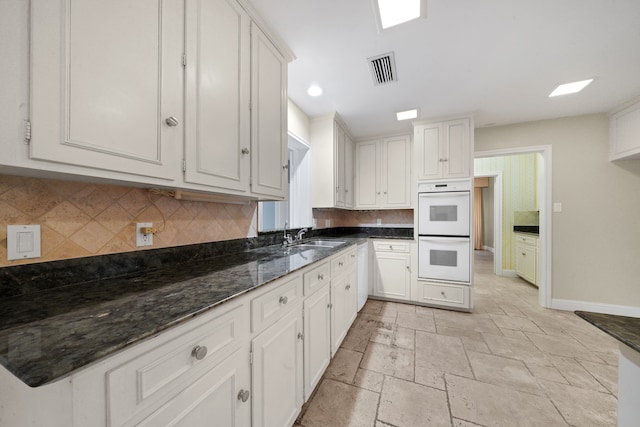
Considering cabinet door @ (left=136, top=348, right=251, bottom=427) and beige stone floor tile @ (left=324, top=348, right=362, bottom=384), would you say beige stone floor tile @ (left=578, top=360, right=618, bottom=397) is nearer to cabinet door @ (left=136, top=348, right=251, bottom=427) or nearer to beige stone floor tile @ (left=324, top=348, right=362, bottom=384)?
beige stone floor tile @ (left=324, top=348, right=362, bottom=384)

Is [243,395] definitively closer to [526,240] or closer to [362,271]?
[362,271]

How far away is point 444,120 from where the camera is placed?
300 centimetres

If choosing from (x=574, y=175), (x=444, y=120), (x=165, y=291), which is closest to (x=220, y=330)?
(x=165, y=291)

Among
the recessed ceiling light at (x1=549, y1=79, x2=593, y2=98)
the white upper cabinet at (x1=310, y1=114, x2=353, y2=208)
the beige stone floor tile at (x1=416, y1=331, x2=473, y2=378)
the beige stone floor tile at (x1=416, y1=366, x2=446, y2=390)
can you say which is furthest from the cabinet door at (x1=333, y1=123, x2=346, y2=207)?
the recessed ceiling light at (x1=549, y1=79, x2=593, y2=98)

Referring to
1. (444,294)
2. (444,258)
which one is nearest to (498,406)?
(444,294)

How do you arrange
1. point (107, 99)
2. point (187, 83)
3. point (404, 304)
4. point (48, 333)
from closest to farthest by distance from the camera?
point (48, 333), point (107, 99), point (187, 83), point (404, 304)

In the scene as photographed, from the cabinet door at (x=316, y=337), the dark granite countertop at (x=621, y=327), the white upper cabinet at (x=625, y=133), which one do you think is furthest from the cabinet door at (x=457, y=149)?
the dark granite countertop at (x=621, y=327)

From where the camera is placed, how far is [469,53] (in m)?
1.81

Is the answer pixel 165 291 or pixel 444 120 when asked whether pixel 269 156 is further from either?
pixel 444 120

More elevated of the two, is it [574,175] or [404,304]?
[574,175]

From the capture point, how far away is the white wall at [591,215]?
2.79m

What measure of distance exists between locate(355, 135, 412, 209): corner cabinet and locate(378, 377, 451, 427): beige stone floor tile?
7.87 feet

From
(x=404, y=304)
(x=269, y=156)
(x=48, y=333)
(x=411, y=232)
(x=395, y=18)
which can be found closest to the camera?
(x=48, y=333)

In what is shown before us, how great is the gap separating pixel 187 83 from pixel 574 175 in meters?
4.38
